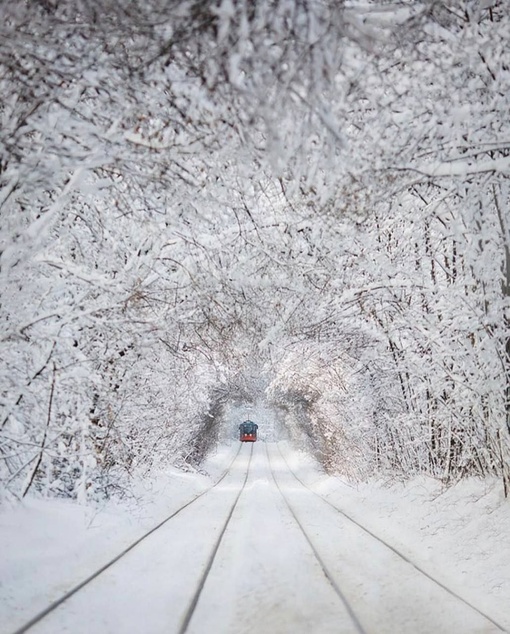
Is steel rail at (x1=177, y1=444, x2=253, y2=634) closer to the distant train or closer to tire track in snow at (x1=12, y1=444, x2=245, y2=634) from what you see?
tire track in snow at (x1=12, y1=444, x2=245, y2=634)

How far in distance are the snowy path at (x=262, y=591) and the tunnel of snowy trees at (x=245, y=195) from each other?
211 cm

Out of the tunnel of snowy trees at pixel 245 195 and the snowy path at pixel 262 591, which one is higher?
the tunnel of snowy trees at pixel 245 195

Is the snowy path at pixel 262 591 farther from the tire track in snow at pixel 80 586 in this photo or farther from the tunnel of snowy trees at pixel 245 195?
the tunnel of snowy trees at pixel 245 195

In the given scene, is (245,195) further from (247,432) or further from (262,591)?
(247,432)

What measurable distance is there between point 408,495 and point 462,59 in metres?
10.3

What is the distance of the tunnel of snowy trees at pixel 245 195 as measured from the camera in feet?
12.7

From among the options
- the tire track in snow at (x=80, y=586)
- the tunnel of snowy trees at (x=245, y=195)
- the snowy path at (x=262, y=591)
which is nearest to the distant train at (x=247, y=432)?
the tunnel of snowy trees at (x=245, y=195)

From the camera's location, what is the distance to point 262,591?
21.5 ft

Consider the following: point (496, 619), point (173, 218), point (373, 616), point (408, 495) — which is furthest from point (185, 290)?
point (408, 495)

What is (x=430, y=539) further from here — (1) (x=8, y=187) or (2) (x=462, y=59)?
(1) (x=8, y=187)

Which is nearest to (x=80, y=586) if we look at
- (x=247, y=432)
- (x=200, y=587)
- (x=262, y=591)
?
(x=200, y=587)

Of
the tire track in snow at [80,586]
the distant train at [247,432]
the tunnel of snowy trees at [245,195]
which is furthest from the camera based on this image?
the distant train at [247,432]

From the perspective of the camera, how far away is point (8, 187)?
5.00 m

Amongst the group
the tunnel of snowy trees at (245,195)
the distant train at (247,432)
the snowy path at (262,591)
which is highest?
the tunnel of snowy trees at (245,195)
